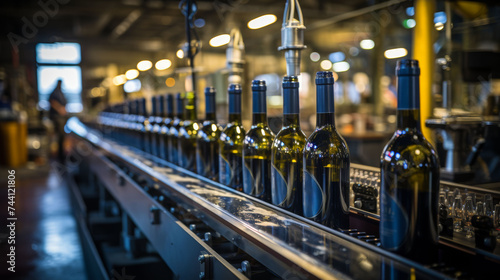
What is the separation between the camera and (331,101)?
804 millimetres

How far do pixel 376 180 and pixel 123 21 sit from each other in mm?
11367

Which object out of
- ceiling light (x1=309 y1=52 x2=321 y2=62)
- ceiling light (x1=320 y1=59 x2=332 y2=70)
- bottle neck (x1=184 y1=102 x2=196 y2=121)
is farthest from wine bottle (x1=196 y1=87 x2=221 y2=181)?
ceiling light (x1=320 y1=59 x2=332 y2=70)

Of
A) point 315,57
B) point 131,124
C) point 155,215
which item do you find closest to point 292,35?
point 155,215

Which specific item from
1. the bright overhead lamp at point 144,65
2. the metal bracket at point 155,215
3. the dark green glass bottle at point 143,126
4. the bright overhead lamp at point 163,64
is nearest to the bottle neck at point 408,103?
the metal bracket at point 155,215

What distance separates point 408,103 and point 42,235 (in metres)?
4.13

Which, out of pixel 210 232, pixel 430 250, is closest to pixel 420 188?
pixel 430 250

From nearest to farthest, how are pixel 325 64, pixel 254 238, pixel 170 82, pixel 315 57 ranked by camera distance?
pixel 254 238 < pixel 170 82 < pixel 315 57 < pixel 325 64

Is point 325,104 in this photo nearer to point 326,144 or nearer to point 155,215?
point 326,144

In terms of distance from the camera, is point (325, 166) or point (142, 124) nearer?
point (325, 166)

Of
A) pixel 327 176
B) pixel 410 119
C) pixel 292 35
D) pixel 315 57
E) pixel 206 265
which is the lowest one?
pixel 206 265

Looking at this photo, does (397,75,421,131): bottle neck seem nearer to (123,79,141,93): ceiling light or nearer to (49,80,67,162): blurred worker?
(123,79,141,93): ceiling light

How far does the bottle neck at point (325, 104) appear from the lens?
786 mm

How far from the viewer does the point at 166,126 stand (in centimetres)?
183

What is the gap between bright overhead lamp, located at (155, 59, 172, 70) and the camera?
3.32m
